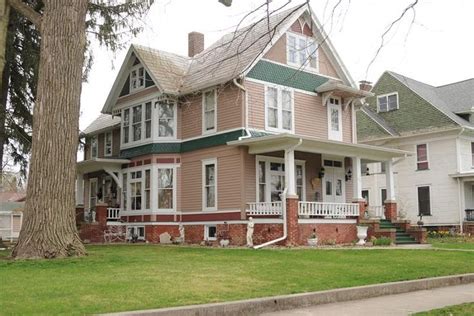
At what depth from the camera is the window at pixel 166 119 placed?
2462 centimetres

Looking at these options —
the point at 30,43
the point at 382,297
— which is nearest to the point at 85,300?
the point at 382,297

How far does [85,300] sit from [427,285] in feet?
20.3

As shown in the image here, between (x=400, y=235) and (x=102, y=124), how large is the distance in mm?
17339

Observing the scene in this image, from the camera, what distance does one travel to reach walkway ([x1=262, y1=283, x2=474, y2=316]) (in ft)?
25.4

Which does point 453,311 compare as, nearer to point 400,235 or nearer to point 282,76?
point 400,235

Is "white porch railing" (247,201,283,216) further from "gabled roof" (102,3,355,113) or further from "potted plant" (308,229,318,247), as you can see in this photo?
"gabled roof" (102,3,355,113)

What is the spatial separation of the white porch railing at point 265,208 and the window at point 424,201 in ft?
50.8

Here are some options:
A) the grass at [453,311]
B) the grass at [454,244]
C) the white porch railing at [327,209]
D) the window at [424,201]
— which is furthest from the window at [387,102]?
the grass at [453,311]

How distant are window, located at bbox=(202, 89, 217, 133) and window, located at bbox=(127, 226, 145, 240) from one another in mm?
5489

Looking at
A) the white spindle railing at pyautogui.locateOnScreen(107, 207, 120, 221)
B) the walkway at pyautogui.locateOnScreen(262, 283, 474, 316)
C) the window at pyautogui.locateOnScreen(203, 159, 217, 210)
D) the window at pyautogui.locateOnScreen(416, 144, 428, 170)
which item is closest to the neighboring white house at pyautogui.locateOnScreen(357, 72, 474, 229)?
the window at pyautogui.locateOnScreen(416, 144, 428, 170)

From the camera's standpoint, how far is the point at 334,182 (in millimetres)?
25531

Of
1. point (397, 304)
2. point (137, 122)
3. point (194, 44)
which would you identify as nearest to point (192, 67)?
point (137, 122)

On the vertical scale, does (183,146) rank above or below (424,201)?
above

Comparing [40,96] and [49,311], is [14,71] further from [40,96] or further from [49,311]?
[49,311]
